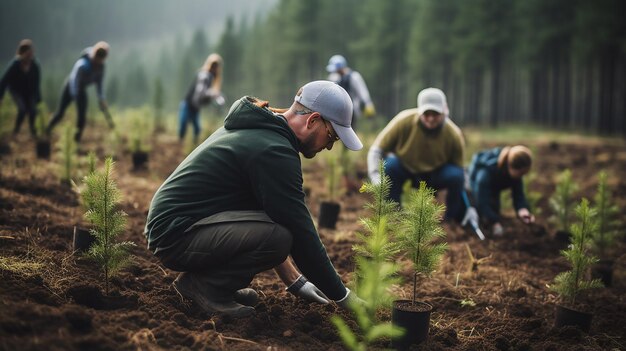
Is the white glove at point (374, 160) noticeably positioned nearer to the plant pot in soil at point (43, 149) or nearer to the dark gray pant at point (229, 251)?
the dark gray pant at point (229, 251)

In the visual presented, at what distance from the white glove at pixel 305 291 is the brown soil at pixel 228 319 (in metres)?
0.08

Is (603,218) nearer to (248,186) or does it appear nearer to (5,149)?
(248,186)

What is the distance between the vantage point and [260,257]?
288cm

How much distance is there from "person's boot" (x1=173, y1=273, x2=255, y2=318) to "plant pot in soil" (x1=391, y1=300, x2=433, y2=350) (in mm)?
853

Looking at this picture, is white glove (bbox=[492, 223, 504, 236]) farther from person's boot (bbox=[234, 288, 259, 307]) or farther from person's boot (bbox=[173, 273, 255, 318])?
person's boot (bbox=[173, 273, 255, 318])

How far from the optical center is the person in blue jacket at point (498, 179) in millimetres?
5617

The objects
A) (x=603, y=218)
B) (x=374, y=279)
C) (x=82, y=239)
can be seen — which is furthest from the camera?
(x=603, y=218)

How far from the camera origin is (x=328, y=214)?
18.1 ft

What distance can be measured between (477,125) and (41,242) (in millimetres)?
31107

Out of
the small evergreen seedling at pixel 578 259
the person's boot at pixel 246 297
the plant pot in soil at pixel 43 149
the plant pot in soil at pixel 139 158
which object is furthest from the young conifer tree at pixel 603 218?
the plant pot in soil at pixel 43 149

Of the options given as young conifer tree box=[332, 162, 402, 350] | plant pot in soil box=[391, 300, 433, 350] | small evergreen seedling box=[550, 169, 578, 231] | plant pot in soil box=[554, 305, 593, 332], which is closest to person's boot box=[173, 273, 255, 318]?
young conifer tree box=[332, 162, 402, 350]

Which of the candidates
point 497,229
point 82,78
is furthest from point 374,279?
point 82,78

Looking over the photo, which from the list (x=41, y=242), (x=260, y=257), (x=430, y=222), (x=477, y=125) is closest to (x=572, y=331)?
(x=430, y=222)

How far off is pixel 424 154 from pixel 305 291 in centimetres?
314
